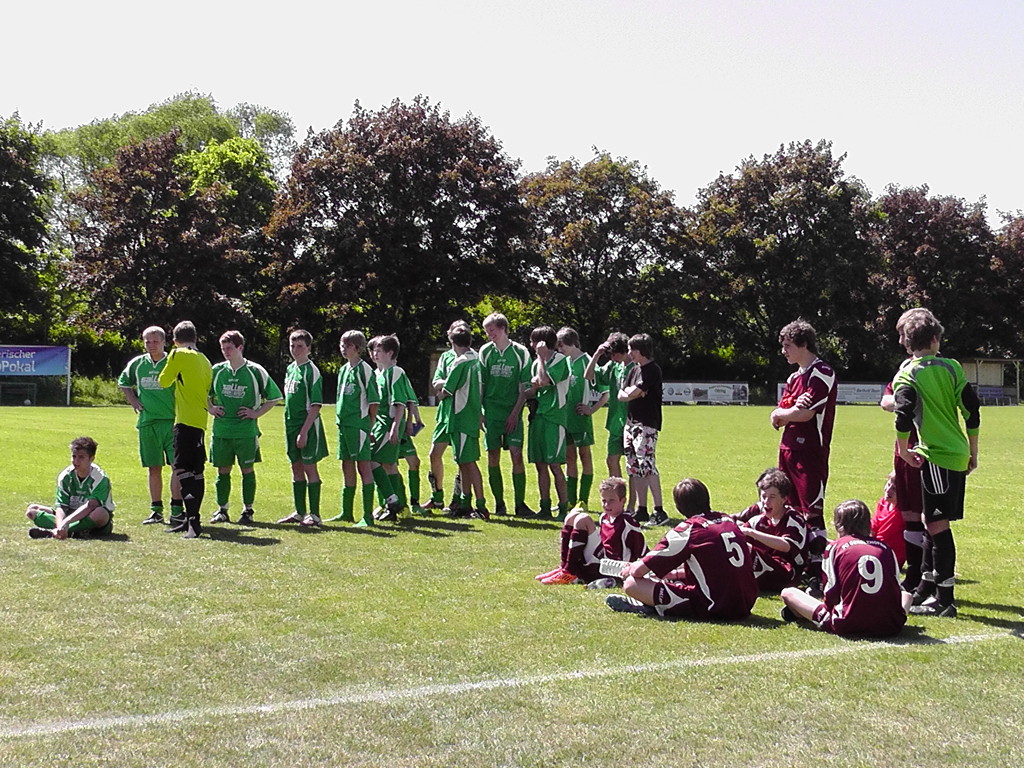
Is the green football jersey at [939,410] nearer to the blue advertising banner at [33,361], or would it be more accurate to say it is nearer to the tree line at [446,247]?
the blue advertising banner at [33,361]

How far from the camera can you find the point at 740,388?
6303 cm

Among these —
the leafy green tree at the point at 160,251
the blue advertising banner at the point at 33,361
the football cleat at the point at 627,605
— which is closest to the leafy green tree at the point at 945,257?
the leafy green tree at the point at 160,251

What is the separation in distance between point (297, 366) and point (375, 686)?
691 cm

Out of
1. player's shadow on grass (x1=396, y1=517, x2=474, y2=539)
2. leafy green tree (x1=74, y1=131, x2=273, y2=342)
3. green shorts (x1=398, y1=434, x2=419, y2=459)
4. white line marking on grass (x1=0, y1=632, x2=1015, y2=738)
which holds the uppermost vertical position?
leafy green tree (x1=74, y1=131, x2=273, y2=342)

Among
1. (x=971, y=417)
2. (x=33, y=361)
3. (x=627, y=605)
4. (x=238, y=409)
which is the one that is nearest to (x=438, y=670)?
(x=627, y=605)

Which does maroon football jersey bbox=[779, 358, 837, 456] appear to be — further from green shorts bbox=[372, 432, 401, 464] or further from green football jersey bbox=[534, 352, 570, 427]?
green shorts bbox=[372, 432, 401, 464]

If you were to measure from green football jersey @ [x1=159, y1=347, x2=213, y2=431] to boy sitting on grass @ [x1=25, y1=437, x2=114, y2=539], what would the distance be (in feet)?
2.89

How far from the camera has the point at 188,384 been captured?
10.8 metres

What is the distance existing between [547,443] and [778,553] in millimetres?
4760

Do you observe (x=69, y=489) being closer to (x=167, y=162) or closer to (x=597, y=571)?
(x=597, y=571)

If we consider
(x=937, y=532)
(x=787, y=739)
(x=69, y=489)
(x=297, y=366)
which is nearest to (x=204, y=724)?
(x=787, y=739)

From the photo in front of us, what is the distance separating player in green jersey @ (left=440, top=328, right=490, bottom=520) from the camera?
1230 cm

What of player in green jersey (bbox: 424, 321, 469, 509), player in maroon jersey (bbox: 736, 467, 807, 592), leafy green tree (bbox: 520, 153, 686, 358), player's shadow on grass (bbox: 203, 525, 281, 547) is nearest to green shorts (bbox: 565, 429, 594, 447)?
player in green jersey (bbox: 424, 321, 469, 509)

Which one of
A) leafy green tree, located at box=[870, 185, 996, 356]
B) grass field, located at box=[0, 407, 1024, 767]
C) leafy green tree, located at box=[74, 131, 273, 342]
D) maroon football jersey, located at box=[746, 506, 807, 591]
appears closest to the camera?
grass field, located at box=[0, 407, 1024, 767]
